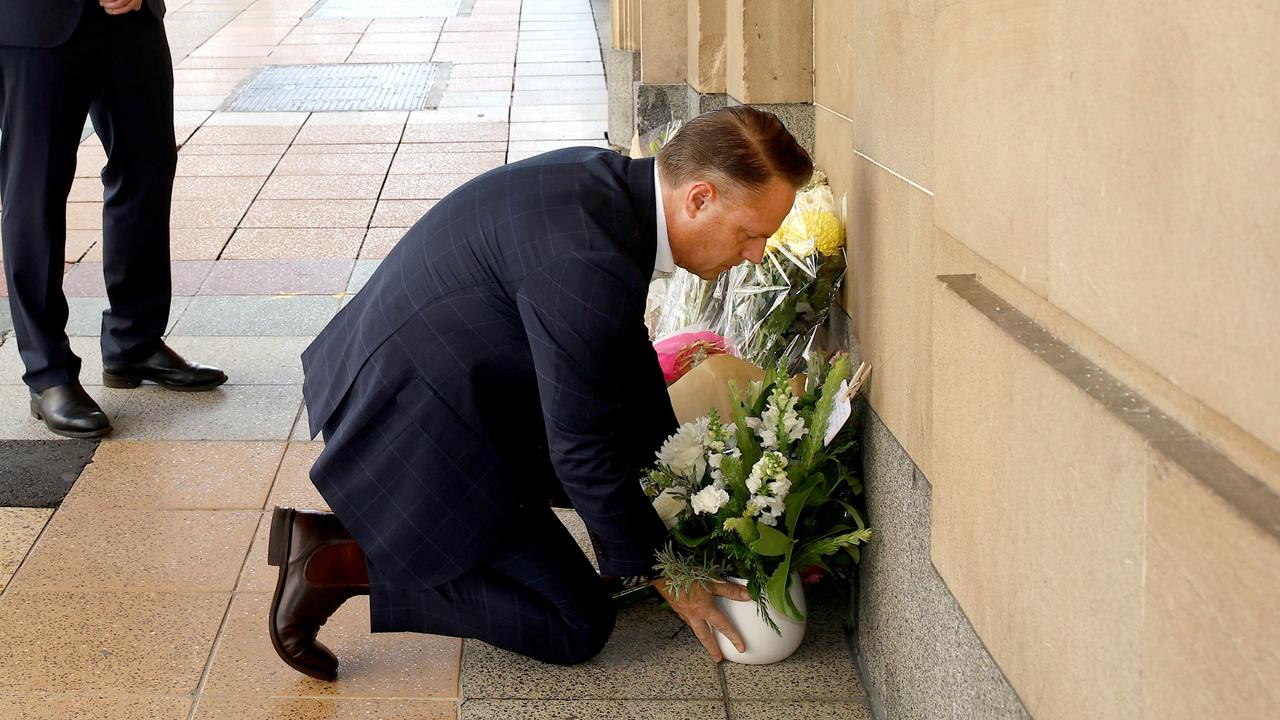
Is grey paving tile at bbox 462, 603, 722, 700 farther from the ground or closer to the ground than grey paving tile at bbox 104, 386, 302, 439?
closer to the ground

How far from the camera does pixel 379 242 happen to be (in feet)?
20.1

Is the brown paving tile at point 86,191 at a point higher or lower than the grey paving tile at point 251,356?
higher

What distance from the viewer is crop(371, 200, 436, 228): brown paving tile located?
6406 mm

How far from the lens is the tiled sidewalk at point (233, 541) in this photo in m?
2.72

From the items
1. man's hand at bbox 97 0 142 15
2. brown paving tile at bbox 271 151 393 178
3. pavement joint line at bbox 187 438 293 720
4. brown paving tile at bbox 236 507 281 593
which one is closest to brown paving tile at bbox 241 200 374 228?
brown paving tile at bbox 271 151 393 178

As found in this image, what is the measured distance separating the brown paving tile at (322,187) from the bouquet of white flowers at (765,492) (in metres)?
4.49

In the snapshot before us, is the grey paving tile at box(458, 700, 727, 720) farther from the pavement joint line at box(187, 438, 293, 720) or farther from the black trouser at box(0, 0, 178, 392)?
the black trouser at box(0, 0, 178, 392)

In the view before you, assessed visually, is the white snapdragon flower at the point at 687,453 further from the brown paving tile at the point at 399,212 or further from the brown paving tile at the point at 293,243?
the brown paving tile at the point at 399,212

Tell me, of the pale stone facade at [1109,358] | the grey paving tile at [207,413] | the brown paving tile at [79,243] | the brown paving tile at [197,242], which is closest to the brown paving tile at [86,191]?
the brown paving tile at [79,243]

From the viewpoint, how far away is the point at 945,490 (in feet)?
6.15

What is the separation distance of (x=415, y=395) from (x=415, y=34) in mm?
10322

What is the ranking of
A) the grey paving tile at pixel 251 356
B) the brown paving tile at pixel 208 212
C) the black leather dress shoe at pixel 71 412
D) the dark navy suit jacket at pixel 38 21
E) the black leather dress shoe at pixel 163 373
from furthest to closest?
1. the brown paving tile at pixel 208 212
2. the grey paving tile at pixel 251 356
3. the black leather dress shoe at pixel 163 373
4. the black leather dress shoe at pixel 71 412
5. the dark navy suit jacket at pixel 38 21

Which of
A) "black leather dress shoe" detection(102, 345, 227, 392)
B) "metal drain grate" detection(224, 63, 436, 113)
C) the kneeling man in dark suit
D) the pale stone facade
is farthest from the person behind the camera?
"metal drain grate" detection(224, 63, 436, 113)

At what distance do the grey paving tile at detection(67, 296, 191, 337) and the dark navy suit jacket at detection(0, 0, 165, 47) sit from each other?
1.31 m
